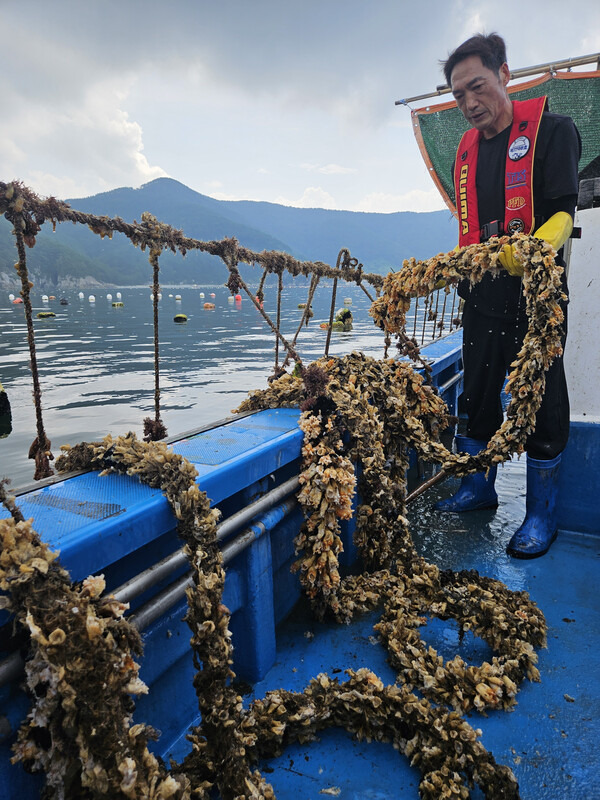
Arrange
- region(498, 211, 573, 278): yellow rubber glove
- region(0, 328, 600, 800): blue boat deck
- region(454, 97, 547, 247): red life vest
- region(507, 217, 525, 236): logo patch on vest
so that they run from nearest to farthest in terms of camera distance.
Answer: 1. region(0, 328, 600, 800): blue boat deck
2. region(498, 211, 573, 278): yellow rubber glove
3. region(454, 97, 547, 247): red life vest
4. region(507, 217, 525, 236): logo patch on vest

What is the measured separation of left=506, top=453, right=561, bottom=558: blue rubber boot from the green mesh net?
191 inches

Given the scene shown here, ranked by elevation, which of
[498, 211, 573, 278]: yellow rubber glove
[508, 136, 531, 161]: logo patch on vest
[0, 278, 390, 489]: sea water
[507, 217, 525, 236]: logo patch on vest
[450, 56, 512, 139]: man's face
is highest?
[450, 56, 512, 139]: man's face

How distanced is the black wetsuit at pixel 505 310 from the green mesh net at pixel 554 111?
3.93 m

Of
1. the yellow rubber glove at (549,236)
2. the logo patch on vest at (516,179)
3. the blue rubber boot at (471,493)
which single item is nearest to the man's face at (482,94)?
the logo patch on vest at (516,179)

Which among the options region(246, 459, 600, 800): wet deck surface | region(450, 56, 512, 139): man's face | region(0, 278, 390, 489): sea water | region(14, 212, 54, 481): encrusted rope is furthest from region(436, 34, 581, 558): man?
region(0, 278, 390, 489): sea water

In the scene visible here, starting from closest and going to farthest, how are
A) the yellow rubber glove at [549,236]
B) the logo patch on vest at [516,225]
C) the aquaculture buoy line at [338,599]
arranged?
the aquaculture buoy line at [338,599], the yellow rubber glove at [549,236], the logo patch on vest at [516,225]

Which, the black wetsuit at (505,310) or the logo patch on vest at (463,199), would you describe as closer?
the black wetsuit at (505,310)

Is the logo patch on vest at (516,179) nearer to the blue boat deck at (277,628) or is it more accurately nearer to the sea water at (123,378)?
the blue boat deck at (277,628)

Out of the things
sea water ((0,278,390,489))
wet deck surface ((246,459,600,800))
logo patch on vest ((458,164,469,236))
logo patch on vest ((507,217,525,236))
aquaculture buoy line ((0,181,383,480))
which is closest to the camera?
wet deck surface ((246,459,600,800))

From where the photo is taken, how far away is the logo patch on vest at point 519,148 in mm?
2992

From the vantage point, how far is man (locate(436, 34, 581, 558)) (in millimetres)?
2910

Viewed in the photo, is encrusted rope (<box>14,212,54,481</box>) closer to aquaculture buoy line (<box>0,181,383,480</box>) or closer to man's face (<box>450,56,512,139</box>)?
aquaculture buoy line (<box>0,181,383,480</box>)

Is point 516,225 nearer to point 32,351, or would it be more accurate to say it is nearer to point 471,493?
point 471,493

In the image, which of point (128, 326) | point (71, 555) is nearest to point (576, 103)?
point (71, 555)
